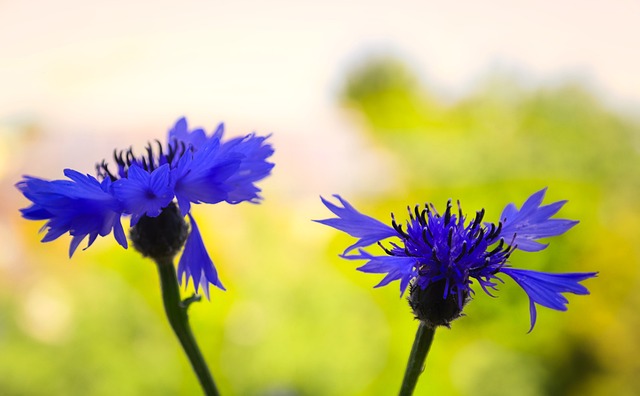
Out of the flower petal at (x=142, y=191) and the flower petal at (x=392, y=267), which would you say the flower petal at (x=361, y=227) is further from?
the flower petal at (x=142, y=191)

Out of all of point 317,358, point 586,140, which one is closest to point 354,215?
point 317,358

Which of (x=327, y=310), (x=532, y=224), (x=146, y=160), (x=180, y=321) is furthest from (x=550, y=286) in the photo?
(x=327, y=310)

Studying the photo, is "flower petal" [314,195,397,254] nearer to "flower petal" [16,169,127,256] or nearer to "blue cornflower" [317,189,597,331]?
"blue cornflower" [317,189,597,331]

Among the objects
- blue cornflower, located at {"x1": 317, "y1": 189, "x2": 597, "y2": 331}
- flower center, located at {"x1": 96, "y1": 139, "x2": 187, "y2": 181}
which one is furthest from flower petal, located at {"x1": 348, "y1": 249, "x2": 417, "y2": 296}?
flower center, located at {"x1": 96, "y1": 139, "x2": 187, "y2": 181}

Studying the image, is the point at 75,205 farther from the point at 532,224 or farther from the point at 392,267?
the point at 532,224

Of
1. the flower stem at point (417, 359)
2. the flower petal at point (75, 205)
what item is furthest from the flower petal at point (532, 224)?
the flower petal at point (75, 205)

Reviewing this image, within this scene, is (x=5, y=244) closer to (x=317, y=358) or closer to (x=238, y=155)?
(x=317, y=358)
